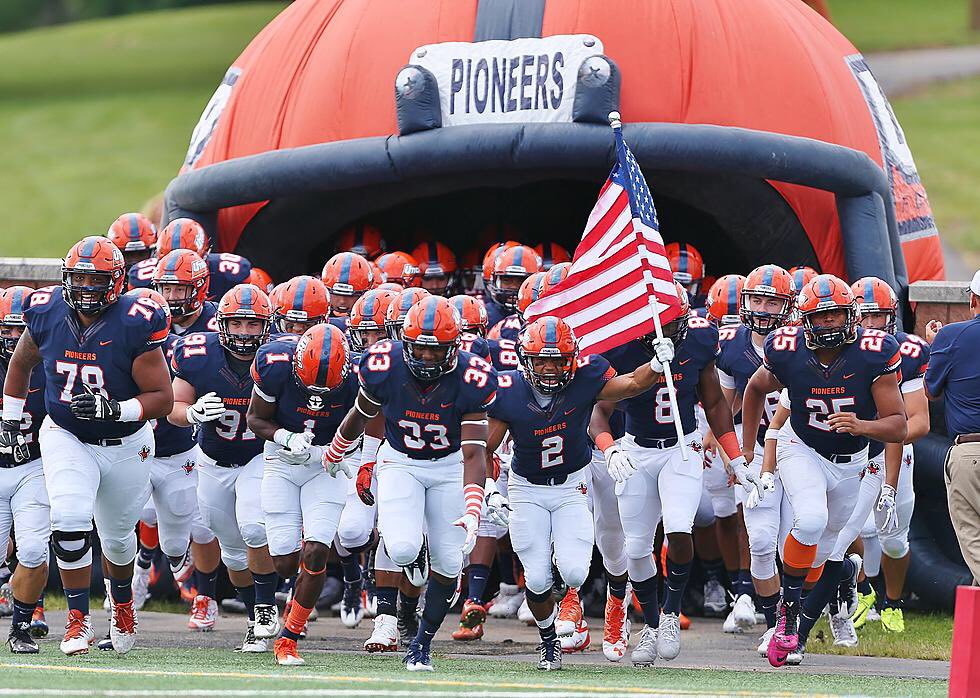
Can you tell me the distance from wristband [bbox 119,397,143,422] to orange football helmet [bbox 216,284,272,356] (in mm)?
952

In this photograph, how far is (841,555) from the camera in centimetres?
818

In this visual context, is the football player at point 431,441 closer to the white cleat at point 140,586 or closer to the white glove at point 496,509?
the white glove at point 496,509

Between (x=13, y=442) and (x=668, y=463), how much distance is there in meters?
3.31

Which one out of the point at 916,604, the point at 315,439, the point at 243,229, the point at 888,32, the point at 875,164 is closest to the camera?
the point at 315,439

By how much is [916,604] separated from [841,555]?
2.46 m

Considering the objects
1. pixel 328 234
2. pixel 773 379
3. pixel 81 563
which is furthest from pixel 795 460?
pixel 328 234

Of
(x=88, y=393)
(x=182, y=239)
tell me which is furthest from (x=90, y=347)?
(x=182, y=239)

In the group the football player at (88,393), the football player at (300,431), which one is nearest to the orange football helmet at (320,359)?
the football player at (300,431)

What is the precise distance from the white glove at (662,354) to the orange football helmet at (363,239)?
5088 millimetres

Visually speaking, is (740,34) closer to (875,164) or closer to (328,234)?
(875,164)

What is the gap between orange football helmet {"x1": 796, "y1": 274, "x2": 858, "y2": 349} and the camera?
782 cm

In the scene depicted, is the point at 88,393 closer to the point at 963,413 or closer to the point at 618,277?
the point at 618,277

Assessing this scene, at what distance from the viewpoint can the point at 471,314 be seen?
8.80m

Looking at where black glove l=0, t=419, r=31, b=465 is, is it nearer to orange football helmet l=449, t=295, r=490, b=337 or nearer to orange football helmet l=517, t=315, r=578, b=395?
orange football helmet l=449, t=295, r=490, b=337
